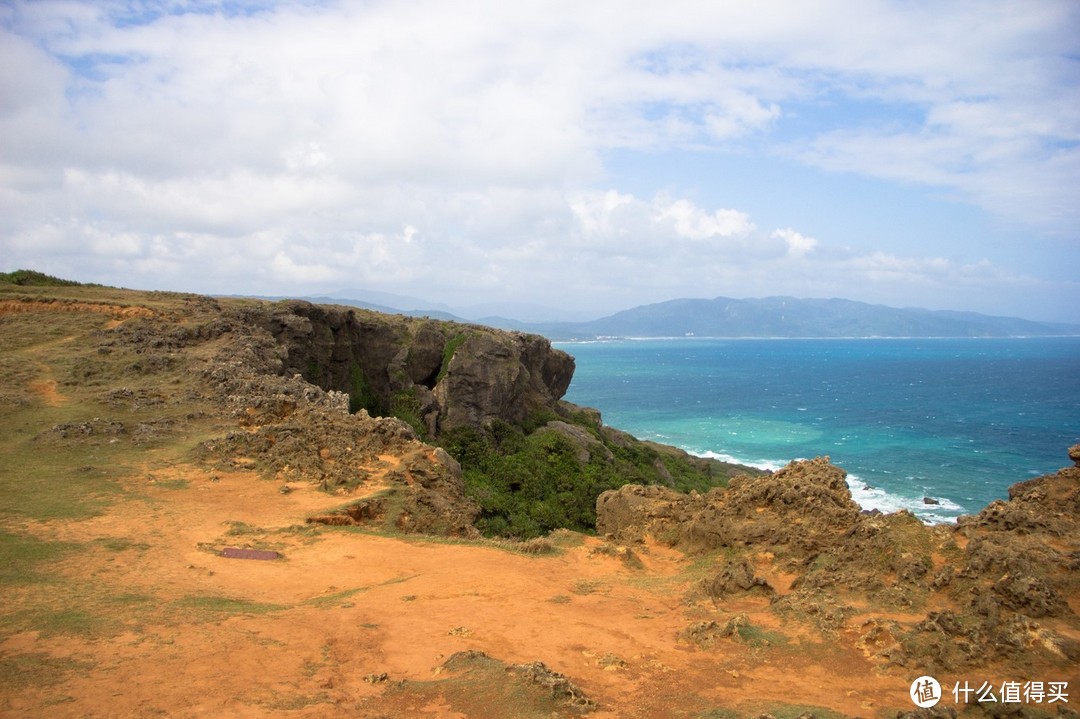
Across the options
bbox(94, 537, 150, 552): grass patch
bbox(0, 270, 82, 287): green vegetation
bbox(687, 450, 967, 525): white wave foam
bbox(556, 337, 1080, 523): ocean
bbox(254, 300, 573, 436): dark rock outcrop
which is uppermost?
bbox(0, 270, 82, 287): green vegetation

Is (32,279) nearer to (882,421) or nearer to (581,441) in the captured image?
(581,441)

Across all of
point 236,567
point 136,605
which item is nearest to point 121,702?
point 136,605

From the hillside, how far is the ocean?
36.8 meters

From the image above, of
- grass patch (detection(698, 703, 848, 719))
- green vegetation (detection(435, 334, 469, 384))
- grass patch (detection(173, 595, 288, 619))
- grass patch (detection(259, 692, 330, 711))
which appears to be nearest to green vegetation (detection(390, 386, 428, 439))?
green vegetation (detection(435, 334, 469, 384))

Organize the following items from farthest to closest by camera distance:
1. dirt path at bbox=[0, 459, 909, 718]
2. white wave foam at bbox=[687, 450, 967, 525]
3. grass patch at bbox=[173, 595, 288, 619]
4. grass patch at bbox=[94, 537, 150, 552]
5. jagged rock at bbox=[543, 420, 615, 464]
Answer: white wave foam at bbox=[687, 450, 967, 525] → jagged rock at bbox=[543, 420, 615, 464] → grass patch at bbox=[94, 537, 150, 552] → grass patch at bbox=[173, 595, 288, 619] → dirt path at bbox=[0, 459, 909, 718]

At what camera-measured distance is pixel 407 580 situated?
13773 millimetres

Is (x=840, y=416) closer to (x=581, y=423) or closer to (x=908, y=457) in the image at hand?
(x=908, y=457)

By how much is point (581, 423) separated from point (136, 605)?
43081 mm

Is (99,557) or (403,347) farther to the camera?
(403,347)

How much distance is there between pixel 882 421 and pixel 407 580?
92.2 metres

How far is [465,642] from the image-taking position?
1092 centimetres

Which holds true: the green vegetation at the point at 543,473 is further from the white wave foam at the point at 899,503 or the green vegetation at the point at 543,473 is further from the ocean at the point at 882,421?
the ocean at the point at 882,421

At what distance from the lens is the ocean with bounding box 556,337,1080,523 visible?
196 feet

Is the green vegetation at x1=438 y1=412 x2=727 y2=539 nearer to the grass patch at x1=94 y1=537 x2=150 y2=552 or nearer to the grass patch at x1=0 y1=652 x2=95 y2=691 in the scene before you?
the grass patch at x1=94 y1=537 x2=150 y2=552
